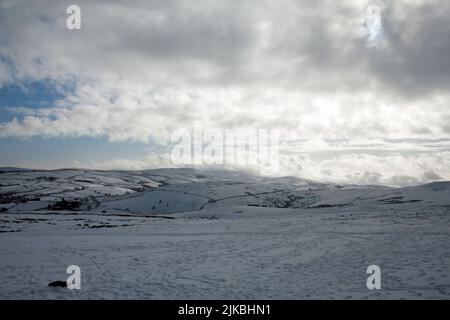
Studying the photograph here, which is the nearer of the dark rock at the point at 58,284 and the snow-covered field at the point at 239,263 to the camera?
the snow-covered field at the point at 239,263

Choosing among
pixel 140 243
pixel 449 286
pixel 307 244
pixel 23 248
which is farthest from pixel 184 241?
pixel 449 286

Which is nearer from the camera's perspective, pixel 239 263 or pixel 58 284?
pixel 58 284

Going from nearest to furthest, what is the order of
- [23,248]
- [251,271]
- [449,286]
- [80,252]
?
[449,286] < [251,271] < [80,252] < [23,248]

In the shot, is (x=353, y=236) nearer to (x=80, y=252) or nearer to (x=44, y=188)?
(x=80, y=252)

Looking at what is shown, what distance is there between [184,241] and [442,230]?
71.0ft

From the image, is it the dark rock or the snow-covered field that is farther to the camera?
the dark rock

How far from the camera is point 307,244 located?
2458cm

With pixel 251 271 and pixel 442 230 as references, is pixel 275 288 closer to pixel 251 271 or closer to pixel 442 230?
pixel 251 271

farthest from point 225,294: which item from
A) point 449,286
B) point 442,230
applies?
point 442,230

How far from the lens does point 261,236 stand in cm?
2992
